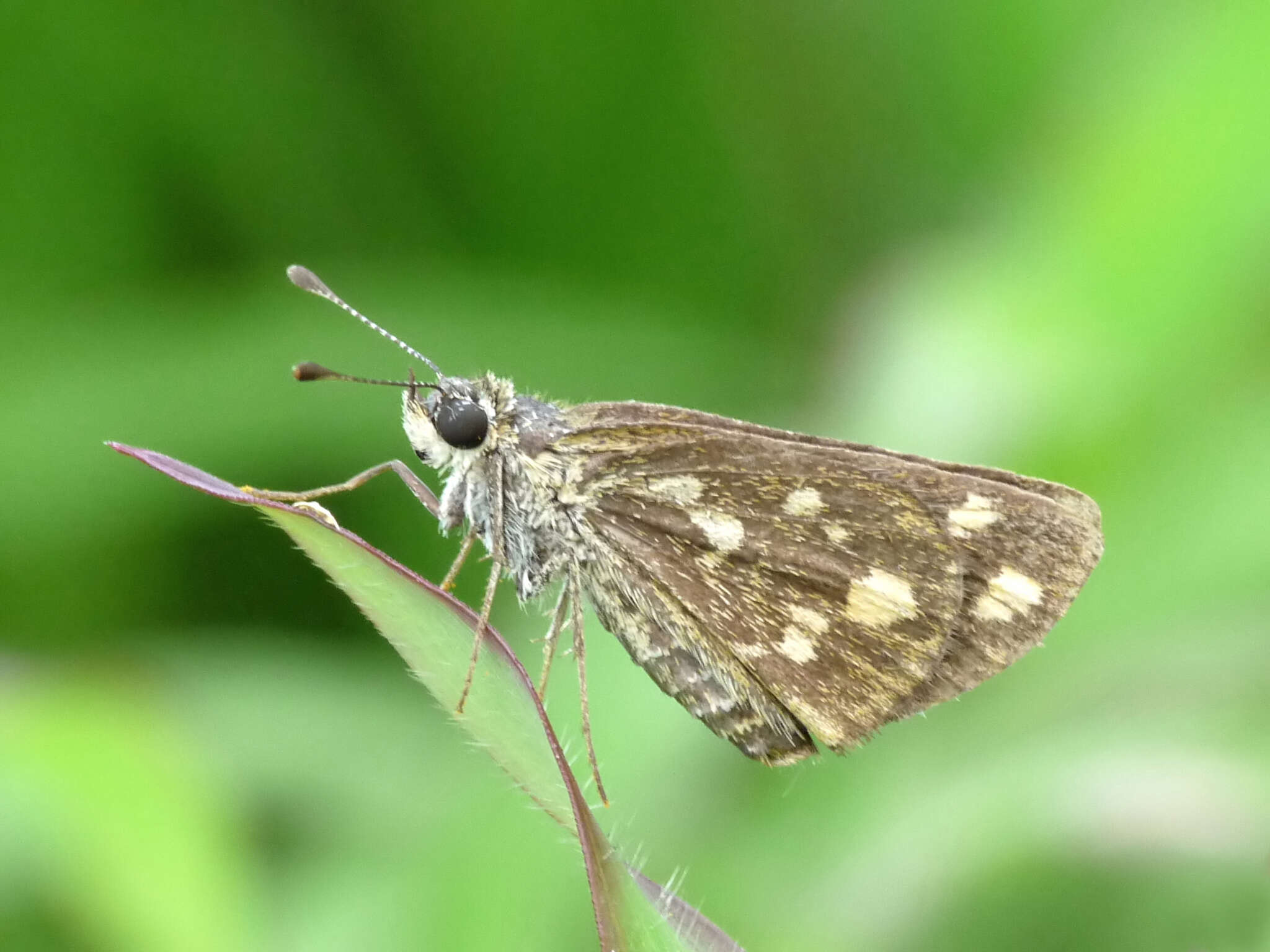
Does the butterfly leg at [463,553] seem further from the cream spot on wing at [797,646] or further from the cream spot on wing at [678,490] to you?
the cream spot on wing at [797,646]

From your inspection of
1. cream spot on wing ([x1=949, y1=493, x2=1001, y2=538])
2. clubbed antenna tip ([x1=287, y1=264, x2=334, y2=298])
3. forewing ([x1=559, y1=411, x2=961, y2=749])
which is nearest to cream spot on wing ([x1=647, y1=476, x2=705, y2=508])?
forewing ([x1=559, y1=411, x2=961, y2=749])

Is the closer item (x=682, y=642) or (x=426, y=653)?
(x=426, y=653)

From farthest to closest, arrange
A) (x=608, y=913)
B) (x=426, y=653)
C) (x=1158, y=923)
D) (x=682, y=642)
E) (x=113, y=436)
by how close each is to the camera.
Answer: (x=113, y=436) → (x=1158, y=923) → (x=682, y=642) → (x=426, y=653) → (x=608, y=913)

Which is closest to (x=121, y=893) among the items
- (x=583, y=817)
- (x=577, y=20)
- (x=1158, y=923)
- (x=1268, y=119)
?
(x=583, y=817)

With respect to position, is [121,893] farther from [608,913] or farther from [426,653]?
[608,913]

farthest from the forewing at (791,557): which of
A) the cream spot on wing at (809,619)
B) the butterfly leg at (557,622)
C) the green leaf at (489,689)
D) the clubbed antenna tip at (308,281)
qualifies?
the green leaf at (489,689)

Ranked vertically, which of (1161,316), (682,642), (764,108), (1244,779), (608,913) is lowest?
(608,913)

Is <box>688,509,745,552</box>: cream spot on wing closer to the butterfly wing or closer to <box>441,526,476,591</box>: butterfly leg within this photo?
the butterfly wing
